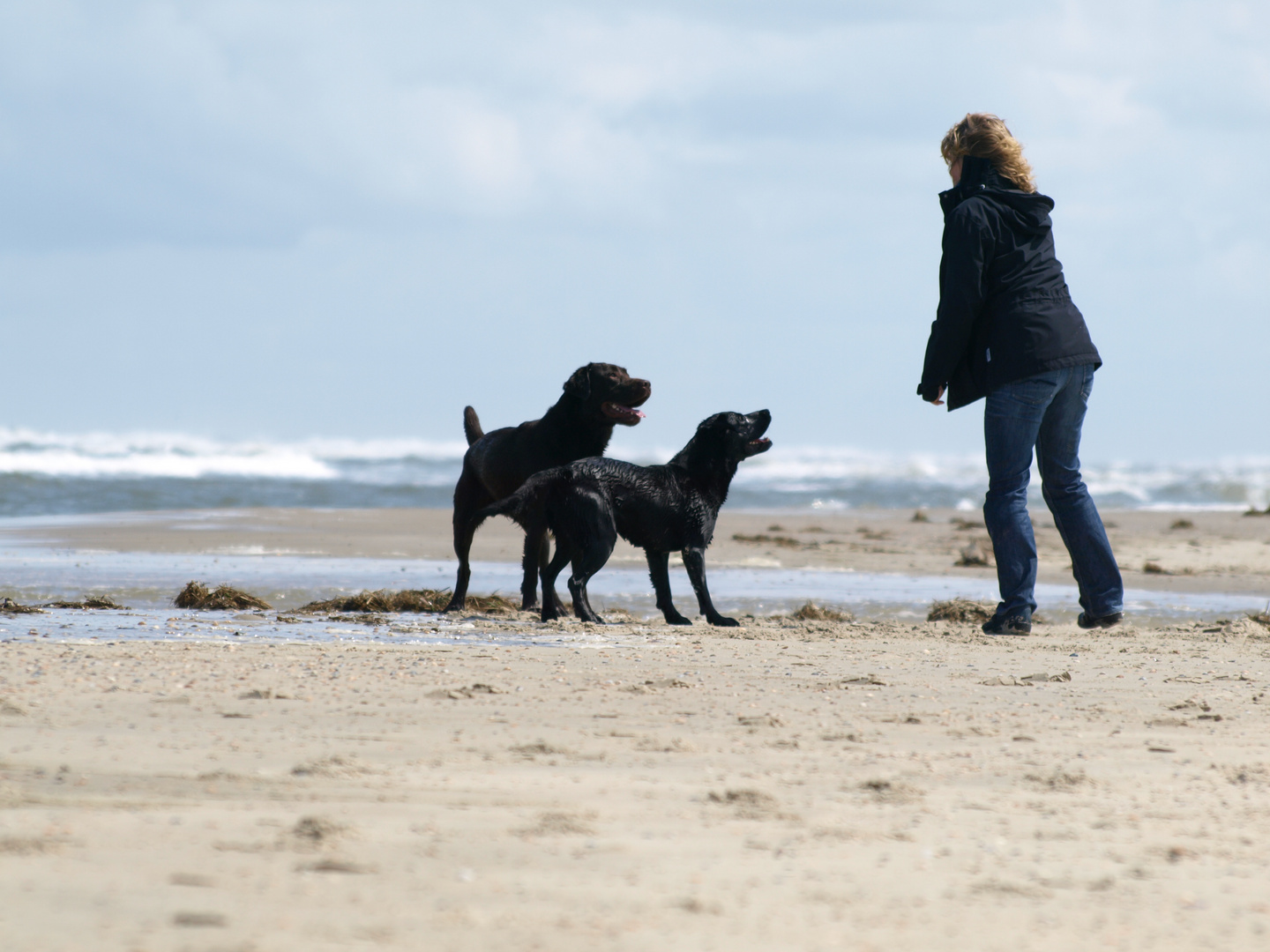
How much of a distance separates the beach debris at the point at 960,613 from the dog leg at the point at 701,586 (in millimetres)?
1152

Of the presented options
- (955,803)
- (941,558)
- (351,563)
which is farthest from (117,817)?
(941,558)

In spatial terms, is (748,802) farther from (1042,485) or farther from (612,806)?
(1042,485)

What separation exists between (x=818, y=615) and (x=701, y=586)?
0.68 m

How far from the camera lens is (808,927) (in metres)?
2.01

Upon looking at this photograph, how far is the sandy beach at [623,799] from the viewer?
2.01 metres

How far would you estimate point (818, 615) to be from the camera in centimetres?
664

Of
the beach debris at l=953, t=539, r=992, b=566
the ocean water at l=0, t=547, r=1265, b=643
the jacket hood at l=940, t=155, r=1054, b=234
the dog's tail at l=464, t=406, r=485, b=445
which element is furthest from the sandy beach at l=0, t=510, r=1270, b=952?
the beach debris at l=953, t=539, r=992, b=566

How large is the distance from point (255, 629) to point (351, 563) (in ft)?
14.2

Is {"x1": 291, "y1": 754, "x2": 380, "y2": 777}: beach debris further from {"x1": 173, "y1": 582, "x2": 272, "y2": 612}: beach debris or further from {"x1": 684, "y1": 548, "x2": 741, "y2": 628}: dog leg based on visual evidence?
{"x1": 173, "y1": 582, "x2": 272, "y2": 612}: beach debris

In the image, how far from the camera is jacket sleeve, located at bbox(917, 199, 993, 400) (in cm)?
545

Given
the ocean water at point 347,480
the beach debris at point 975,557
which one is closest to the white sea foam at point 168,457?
Answer: the ocean water at point 347,480

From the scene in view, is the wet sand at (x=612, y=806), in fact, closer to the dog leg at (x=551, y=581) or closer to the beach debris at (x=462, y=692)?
the beach debris at (x=462, y=692)

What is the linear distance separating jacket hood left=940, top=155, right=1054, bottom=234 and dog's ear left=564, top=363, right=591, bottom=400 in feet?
6.91

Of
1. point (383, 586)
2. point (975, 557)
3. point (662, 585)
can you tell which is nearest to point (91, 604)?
point (383, 586)
